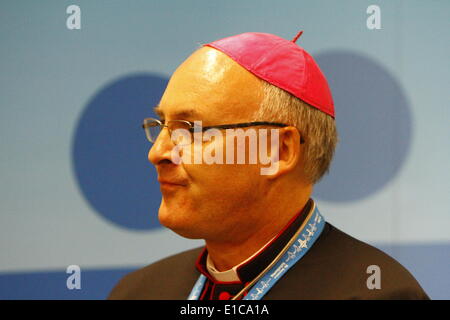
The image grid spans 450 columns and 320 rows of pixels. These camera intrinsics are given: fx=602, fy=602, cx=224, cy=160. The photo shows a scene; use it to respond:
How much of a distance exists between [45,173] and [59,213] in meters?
0.21

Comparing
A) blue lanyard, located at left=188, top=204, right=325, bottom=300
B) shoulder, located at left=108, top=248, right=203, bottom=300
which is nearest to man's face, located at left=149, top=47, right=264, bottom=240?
blue lanyard, located at left=188, top=204, right=325, bottom=300

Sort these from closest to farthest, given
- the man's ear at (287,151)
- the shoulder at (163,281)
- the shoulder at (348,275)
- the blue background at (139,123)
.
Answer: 1. the shoulder at (348,275)
2. the man's ear at (287,151)
3. the shoulder at (163,281)
4. the blue background at (139,123)

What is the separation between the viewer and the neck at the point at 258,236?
7.00ft

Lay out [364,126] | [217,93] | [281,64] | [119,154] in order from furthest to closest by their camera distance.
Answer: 1. [119,154]
2. [364,126]
3. [281,64]
4. [217,93]

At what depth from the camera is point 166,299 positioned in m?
2.32

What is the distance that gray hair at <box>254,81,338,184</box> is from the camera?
6.81 feet

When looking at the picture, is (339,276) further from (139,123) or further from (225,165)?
(139,123)

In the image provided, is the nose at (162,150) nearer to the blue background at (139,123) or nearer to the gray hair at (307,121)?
the gray hair at (307,121)

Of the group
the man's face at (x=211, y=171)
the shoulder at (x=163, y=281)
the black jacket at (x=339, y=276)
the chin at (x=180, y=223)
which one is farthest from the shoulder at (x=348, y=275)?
the shoulder at (x=163, y=281)

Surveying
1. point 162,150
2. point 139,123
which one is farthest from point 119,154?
point 162,150

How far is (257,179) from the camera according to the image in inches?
82.1

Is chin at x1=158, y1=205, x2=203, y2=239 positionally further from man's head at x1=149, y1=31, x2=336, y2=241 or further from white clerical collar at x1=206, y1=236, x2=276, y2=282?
white clerical collar at x1=206, y1=236, x2=276, y2=282

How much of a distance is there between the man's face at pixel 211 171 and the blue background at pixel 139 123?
2.76 ft

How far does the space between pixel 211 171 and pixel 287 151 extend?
0.93 ft
